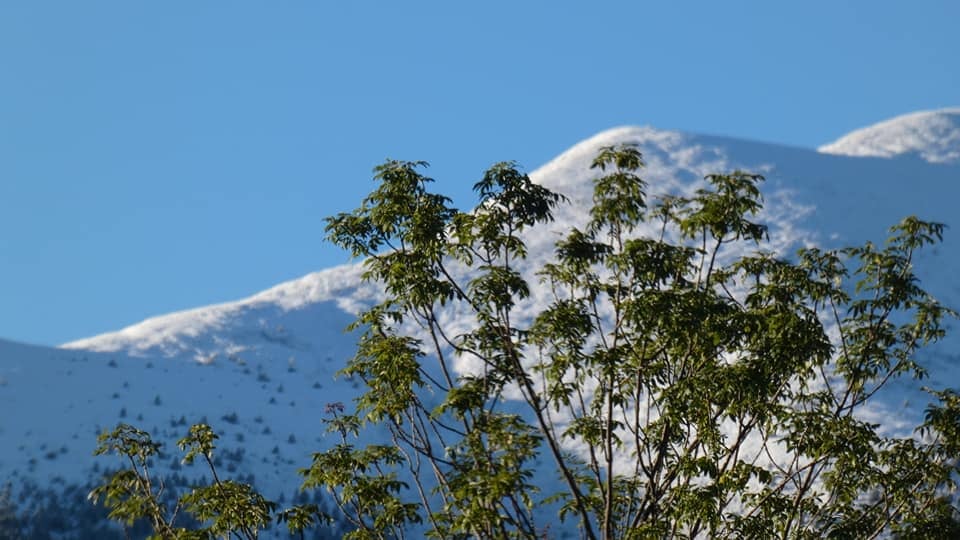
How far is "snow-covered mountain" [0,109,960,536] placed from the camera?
6700 centimetres

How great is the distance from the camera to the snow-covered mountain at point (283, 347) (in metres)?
67.0

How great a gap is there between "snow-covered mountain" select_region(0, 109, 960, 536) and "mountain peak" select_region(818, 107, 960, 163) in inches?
201

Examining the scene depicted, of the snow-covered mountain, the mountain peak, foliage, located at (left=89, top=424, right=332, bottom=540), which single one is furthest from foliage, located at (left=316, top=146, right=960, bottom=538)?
the mountain peak

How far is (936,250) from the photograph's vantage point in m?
101

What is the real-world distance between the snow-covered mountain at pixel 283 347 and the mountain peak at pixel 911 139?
5114 mm

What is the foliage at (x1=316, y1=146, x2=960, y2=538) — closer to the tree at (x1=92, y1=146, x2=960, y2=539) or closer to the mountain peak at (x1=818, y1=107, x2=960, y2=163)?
the tree at (x1=92, y1=146, x2=960, y2=539)

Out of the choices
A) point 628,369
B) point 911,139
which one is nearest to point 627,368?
point 628,369

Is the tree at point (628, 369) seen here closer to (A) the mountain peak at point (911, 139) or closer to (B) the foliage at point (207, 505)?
(B) the foliage at point (207, 505)

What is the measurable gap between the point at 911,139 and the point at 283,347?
3947 inches

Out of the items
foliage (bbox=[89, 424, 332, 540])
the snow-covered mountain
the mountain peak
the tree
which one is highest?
the mountain peak

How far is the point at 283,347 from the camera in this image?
3499 inches

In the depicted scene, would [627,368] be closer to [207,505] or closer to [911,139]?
[207,505]

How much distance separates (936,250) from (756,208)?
3648 inches

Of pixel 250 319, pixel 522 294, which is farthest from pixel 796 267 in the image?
pixel 250 319
